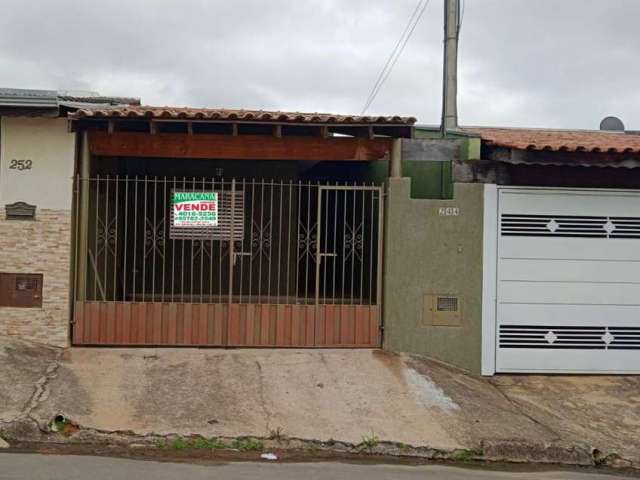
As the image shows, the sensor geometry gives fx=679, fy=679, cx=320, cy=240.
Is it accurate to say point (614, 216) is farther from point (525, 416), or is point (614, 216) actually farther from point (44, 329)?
point (44, 329)

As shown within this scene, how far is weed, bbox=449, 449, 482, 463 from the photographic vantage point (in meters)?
6.47

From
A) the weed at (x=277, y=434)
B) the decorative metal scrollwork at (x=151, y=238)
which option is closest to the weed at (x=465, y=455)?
the weed at (x=277, y=434)

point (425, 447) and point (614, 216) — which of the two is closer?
point (425, 447)

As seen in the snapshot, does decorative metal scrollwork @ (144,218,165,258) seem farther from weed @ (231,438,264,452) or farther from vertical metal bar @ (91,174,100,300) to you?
weed @ (231,438,264,452)

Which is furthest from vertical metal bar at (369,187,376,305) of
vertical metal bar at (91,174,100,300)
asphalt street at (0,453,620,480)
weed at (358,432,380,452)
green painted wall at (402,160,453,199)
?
vertical metal bar at (91,174,100,300)

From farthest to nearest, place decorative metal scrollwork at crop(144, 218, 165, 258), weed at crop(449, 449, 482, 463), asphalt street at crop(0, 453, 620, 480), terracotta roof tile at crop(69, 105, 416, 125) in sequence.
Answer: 1. decorative metal scrollwork at crop(144, 218, 165, 258)
2. terracotta roof tile at crop(69, 105, 416, 125)
3. weed at crop(449, 449, 482, 463)
4. asphalt street at crop(0, 453, 620, 480)

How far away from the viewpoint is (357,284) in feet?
33.1

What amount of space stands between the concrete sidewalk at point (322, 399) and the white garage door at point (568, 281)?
1.11 ft

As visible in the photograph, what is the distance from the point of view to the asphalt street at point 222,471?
17.7 ft

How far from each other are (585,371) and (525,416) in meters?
1.98

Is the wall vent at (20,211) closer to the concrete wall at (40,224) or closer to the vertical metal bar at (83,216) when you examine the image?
the concrete wall at (40,224)

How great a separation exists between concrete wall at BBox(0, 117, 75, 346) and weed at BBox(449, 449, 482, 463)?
4.96 metres

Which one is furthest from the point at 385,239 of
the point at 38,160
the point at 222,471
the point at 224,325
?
the point at 38,160

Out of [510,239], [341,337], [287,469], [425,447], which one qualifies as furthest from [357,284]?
[287,469]
